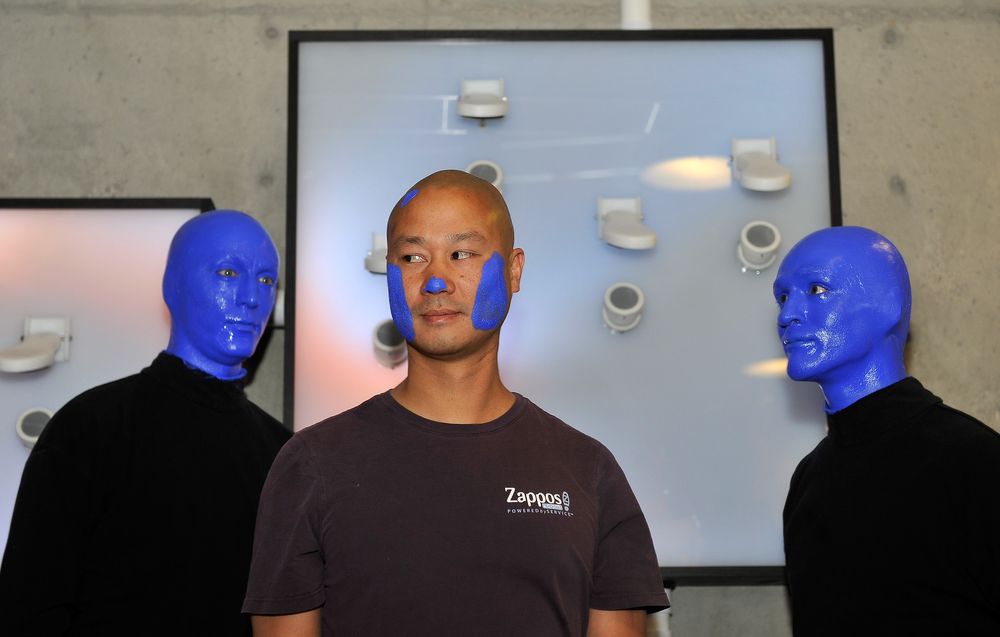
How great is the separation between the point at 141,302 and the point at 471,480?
5.09 ft

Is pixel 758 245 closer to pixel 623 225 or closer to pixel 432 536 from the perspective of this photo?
pixel 623 225

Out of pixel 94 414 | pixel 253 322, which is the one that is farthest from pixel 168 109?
pixel 94 414

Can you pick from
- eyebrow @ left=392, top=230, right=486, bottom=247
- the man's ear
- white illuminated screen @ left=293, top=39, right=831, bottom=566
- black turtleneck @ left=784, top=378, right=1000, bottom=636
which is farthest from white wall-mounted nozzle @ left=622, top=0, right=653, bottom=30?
eyebrow @ left=392, top=230, right=486, bottom=247

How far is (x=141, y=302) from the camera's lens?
9.74 feet

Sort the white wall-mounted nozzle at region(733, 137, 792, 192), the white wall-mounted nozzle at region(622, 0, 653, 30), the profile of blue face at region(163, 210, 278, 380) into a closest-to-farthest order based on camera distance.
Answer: the profile of blue face at region(163, 210, 278, 380) < the white wall-mounted nozzle at region(733, 137, 792, 192) < the white wall-mounted nozzle at region(622, 0, 653, 30)

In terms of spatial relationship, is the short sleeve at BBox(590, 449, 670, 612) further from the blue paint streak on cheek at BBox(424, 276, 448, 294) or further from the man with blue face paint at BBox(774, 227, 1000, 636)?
the man with blue face paint at BBox(774, 227, 1000, 636)

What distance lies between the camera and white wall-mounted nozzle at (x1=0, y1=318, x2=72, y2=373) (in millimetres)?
2869

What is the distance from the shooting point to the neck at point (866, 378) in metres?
2.28

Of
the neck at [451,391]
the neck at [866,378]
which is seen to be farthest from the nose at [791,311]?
the neck at [451,391]

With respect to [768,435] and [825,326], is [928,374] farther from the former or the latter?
[825,326]

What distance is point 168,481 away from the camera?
2.32 m

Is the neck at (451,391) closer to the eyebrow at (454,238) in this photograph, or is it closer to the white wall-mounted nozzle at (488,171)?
the eyebrow at (454,238)

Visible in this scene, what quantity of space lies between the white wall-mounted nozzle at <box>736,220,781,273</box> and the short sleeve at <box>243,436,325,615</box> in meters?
1.59

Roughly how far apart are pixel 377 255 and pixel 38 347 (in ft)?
2.73
